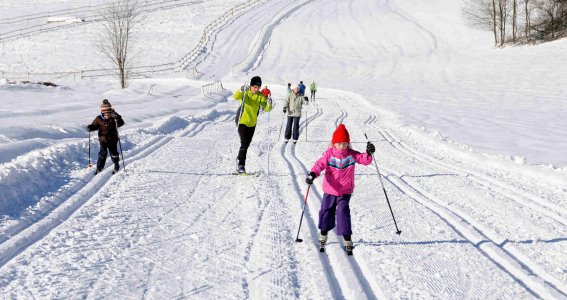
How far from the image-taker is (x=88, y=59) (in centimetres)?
5181

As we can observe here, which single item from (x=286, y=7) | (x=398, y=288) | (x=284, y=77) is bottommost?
(x=398, y=288)

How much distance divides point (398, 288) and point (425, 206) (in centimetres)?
311

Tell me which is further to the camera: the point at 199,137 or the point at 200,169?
the point at 199,137

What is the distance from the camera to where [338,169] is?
5793mm

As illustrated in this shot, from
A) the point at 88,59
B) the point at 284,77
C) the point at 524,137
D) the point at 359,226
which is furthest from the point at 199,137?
the point at 88,59

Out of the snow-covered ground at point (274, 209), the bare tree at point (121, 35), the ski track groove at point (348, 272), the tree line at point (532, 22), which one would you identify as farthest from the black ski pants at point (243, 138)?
the tree line at point (532, 22)

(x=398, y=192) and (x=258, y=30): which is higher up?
(x=258, y=30)

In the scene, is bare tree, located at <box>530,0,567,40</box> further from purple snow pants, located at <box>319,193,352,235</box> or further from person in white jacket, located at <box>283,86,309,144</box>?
purple snow pants, located at <box>319,193,352,235</box>

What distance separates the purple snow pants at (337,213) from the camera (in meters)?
5.76

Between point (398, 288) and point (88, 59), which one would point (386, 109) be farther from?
point (88, 59)

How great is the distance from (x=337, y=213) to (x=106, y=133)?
5.86 metres

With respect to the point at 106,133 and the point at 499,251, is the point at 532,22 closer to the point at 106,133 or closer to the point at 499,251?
the point at 106,133

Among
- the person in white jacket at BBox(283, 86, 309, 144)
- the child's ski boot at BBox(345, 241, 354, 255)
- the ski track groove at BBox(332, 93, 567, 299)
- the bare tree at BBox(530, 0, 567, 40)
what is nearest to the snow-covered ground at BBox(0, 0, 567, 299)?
the ski track groove at BBox(332, 93, 567, 299)

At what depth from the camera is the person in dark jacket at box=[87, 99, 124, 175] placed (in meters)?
9.70
